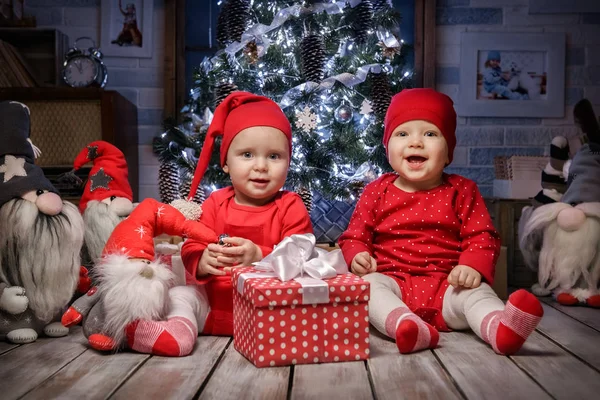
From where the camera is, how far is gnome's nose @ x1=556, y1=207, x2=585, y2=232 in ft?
6.70

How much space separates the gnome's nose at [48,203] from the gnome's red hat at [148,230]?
Result: 175 millimetres

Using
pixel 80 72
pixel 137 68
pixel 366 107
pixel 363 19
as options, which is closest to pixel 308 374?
pixel 366 107

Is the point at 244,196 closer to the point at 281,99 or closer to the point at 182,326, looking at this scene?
the point at 182,326

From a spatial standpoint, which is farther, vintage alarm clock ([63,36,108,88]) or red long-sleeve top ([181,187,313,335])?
vintage alarm clock ([63,36,108,88])

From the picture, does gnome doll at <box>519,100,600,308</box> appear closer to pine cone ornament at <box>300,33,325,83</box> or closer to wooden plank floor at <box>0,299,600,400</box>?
wooden plank floor at <box>0,299,600,400</box>

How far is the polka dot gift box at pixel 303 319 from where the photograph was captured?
53.2 inches

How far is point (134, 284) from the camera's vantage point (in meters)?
1.44

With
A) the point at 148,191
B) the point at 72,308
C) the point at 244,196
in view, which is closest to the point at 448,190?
the point at 244,196

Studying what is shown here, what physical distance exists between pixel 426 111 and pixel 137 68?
1862 millimetres

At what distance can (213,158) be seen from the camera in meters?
2.45

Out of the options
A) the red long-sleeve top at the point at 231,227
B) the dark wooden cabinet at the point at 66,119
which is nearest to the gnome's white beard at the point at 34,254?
the red long-sleeve top at the point at 231,227

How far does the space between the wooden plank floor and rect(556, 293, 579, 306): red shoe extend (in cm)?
50

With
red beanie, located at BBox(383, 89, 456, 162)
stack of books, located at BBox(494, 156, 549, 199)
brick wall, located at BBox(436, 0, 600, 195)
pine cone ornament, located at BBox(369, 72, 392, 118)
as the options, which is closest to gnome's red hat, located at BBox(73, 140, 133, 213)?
red beanie, located at BBox(383, 89, 456, 162)

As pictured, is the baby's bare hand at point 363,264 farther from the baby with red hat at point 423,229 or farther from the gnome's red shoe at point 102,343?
the gnome's red shoe at point 102,343
